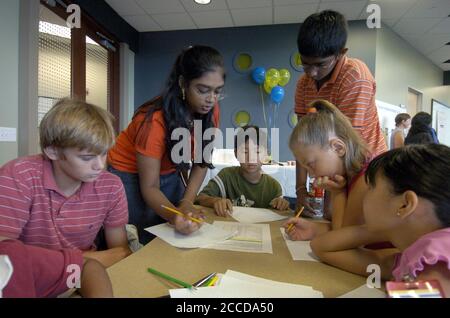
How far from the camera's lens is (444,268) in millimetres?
Result: 435

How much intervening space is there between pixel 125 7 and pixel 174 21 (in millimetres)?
616

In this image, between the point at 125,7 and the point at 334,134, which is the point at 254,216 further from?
the point at 125,7

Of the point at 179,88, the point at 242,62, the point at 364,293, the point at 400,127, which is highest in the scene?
the point at 242,62

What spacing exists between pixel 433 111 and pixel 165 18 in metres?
5.24

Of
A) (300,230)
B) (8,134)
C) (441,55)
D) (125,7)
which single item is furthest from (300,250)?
(441,55)

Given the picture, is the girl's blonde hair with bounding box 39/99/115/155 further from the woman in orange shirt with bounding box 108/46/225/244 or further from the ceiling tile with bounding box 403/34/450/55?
the ceiling tile with bounding box 403/34/450/55

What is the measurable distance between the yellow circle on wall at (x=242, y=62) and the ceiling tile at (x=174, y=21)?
2.29 ft

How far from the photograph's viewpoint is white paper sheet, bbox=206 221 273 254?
0.77 meters

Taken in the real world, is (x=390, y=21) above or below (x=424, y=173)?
above

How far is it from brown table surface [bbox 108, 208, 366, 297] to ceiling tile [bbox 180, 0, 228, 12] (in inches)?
121

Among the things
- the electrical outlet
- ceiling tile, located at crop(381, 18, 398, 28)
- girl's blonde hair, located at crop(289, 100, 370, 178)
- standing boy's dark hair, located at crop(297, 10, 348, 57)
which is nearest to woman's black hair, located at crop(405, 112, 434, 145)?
ceiling tile, located at crop(381, 18, 398, 28)

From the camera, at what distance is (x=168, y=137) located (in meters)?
1.07

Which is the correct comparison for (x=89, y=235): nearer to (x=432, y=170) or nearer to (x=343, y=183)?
(x=343, y=183)

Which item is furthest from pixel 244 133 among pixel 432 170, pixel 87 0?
pixel 87 0
